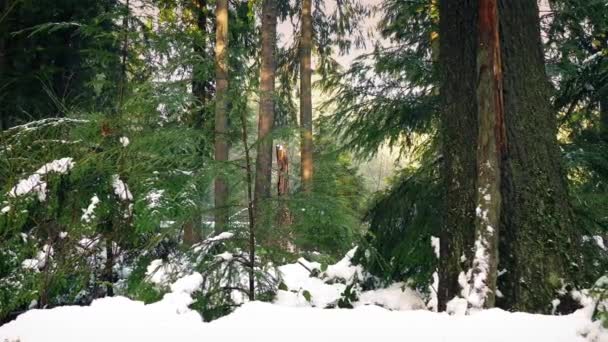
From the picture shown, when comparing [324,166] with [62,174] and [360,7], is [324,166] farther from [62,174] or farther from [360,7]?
[360,7]

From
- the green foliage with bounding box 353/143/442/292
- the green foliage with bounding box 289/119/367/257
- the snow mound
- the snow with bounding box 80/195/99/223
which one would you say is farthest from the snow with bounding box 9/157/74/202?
the green foliage with bounding box 353/143/442/292

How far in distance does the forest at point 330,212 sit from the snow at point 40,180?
0.06 feet

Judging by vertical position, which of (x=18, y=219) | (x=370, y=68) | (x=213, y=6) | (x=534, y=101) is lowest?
(x=18, y=219)

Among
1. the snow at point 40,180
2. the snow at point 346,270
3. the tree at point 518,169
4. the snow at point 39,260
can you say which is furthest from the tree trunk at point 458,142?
the snow at point 39,260

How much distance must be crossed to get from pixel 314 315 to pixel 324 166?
182 cm

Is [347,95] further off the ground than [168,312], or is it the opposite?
[347,95]

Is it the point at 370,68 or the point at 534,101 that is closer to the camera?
the point at 534,101

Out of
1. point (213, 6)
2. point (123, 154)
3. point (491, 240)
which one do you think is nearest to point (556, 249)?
point (491, 240)

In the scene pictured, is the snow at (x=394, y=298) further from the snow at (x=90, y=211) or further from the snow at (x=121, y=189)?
the snow at (x=90, y=211)

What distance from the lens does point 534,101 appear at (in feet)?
8.89

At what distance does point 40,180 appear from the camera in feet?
11.9

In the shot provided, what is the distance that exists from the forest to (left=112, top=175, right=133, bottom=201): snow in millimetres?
13

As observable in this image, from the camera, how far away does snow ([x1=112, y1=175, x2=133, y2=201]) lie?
12.8 feet

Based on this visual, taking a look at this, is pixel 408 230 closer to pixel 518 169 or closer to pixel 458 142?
pixel 458 142
